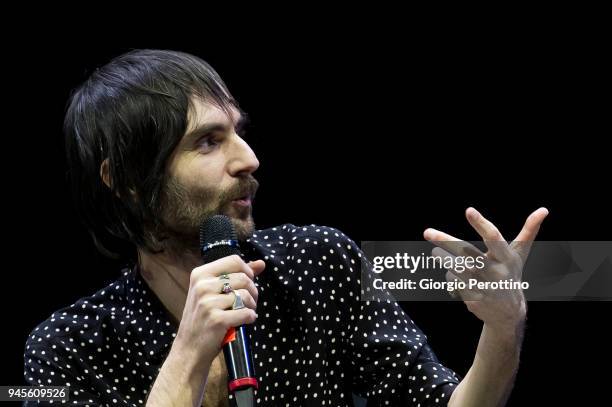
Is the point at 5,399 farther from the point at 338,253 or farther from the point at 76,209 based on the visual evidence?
the point at 338,253

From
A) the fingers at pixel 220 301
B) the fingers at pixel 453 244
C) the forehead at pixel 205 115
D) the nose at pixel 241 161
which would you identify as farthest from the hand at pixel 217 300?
the forehead at pixel 205 115

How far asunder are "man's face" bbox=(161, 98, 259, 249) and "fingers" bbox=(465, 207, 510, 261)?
564mm

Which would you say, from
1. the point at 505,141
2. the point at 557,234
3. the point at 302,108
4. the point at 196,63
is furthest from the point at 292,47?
the point at 557,234

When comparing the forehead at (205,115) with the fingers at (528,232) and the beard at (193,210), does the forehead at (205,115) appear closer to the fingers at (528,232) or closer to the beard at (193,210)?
the beard at (193,210)

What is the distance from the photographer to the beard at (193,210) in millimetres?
1804

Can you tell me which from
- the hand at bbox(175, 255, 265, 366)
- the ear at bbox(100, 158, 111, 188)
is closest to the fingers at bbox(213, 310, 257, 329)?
the hand at bbox(175, 255, 265, 366)

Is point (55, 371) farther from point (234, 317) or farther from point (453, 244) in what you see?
point (453, 244)

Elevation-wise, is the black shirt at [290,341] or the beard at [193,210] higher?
the beard at [193,210]

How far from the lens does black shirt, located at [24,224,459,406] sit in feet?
6.00

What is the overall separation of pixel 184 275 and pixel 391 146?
704 mm

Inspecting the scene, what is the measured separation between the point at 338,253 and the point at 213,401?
0.41 meters

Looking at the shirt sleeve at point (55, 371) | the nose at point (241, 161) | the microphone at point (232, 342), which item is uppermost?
the nose at point (241, 161)

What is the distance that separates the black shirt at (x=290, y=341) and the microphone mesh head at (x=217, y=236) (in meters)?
0.38

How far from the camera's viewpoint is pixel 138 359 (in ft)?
6.27
